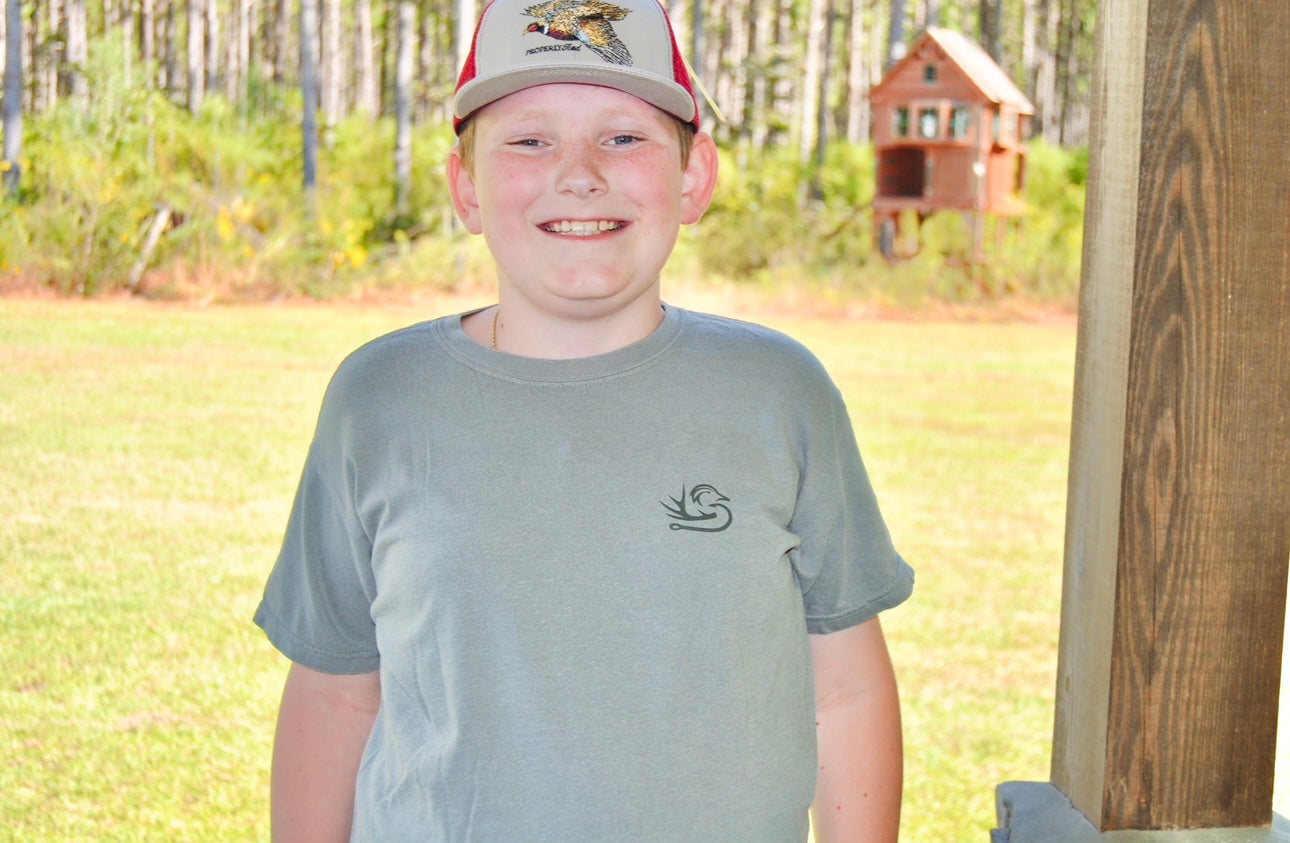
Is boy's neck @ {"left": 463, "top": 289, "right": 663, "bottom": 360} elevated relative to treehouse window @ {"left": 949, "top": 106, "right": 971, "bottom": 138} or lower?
lower

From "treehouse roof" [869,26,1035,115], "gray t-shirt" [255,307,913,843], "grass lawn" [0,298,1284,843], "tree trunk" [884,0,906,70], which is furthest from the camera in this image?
"tree trunk" [884,0,906,70]

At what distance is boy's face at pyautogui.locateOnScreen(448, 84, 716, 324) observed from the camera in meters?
0.86

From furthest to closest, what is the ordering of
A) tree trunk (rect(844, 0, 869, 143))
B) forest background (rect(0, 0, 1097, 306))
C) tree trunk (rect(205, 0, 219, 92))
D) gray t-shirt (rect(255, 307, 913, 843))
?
tree trunk (rect(844, 0, 869, 143))
tree trunk (rect(205, 0, 219, 92))
forest background (rect(0, 0, 1097, 306))
gray t-shirt (rect(255, 307, 913, 843))

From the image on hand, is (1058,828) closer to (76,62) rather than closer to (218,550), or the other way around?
(218,550)

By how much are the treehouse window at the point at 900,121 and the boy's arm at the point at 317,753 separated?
622cm

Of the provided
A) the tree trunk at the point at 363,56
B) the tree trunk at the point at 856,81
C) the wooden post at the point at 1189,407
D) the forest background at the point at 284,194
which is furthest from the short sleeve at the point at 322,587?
the tree trunk at the point at 856,81

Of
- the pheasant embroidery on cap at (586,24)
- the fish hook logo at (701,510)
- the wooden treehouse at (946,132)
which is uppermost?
the wooden treehouse at (946,132)

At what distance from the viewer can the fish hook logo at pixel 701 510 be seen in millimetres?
843

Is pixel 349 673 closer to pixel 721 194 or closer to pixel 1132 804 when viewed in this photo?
pixel 1132 804

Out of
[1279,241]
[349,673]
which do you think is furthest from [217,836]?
[1279,241]

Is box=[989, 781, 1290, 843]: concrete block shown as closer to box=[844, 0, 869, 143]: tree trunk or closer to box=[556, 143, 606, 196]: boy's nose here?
box=[556, 143, 606, 196]: boy's nose

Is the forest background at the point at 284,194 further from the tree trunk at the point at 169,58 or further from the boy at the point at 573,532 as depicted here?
the boy at the point at 573,532

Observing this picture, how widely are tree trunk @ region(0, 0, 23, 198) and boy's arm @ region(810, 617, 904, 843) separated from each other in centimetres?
490

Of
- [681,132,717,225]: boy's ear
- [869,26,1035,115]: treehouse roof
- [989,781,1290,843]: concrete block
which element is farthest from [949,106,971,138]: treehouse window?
[681,132,717,225]: boy's ear
